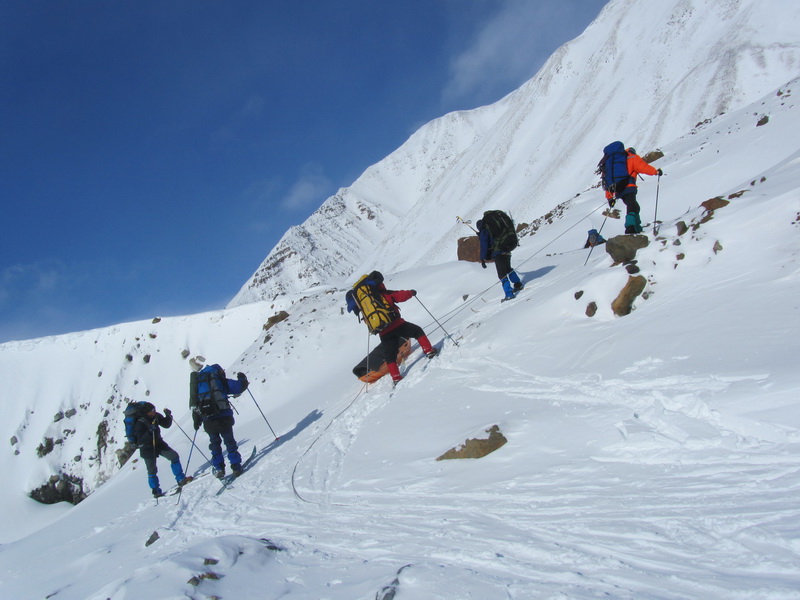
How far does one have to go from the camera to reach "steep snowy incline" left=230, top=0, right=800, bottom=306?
4112cm

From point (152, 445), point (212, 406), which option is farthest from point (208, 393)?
point (152, 445)

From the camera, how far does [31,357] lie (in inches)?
1292

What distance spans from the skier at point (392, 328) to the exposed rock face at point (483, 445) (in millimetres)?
4027

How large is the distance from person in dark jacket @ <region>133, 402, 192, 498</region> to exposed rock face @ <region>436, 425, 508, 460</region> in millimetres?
6966

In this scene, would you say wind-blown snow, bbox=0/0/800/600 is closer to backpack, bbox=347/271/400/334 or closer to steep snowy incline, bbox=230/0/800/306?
backpack, bbox=347/271/400/334

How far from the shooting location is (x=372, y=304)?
9.02 meters

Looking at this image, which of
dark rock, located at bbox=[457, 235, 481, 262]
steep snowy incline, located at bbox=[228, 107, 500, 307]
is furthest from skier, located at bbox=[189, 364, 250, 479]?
steep snowy incline, located at bbox=[228, 107, 500, 307]

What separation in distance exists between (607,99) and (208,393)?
57.1m

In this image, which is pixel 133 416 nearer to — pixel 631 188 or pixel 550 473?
pixel 550 473

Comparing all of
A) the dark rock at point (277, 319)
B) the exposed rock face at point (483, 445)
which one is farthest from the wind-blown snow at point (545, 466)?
the dark rock at point (277, 319)

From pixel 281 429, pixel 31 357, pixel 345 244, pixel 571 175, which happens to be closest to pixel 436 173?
pixel 345 244

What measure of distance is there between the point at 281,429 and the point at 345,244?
10779cm

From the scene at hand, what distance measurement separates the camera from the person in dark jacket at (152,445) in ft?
31.9

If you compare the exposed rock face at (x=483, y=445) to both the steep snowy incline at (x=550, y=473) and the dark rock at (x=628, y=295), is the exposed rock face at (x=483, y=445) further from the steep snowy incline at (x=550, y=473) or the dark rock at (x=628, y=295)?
the dark rock at (x=628, y=295)
